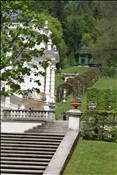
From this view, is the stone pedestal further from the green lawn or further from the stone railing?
the stone railing

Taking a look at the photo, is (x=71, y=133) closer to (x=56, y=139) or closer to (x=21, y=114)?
(x=56, y=139)

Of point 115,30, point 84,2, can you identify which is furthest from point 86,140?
point 84,2

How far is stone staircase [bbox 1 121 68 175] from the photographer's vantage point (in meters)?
16.5

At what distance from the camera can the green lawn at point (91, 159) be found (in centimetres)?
1516

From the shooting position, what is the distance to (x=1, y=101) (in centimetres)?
3219

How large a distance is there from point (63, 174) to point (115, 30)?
33.3ft

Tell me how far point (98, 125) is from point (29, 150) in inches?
154

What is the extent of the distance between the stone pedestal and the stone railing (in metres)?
5.78

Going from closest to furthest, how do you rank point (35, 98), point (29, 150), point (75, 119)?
1. point (29, 150)
2. point (75, 119)
3. point (35, 98)

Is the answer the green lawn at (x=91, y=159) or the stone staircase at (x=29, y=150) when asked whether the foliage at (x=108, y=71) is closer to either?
the green lawn at (x=91, y=159)

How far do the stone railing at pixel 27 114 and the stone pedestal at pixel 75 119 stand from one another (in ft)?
19.0

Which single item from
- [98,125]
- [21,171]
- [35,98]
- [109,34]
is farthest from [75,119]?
[35,98]

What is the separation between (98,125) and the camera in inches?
830

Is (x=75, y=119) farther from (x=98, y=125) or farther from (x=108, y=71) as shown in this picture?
(x=108, y=71)
